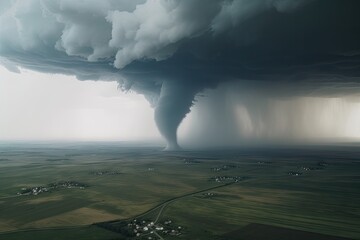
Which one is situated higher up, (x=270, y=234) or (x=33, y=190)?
(x=33, y=190)

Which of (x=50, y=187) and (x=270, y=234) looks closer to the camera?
(x=270, y=234)

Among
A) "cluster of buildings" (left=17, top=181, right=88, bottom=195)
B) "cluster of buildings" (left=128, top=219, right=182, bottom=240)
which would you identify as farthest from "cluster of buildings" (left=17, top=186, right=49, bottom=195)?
"cluster of buildings" (left=128, top=219, right=182, bottom=240)

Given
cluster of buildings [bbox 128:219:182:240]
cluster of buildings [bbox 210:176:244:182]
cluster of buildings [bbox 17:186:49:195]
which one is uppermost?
cluster of buildings [bbox 210:176:244:182]

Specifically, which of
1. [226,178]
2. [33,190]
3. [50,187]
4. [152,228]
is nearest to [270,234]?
[152,228]

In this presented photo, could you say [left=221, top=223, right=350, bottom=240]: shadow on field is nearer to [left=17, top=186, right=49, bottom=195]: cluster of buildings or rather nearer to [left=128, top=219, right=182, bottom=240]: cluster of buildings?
[left=128, top=219, right=182, bottom=240]: cluster of buildings

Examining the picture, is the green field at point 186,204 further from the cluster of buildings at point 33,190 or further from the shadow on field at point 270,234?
the cluster of buildings at point 33,190

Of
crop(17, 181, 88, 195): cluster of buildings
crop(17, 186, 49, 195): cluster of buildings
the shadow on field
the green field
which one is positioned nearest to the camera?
the shadow on field

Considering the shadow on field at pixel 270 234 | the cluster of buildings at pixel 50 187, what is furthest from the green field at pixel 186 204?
the cluster of buildings at pixel 50 187

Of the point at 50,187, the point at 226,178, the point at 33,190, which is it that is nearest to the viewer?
the point at 33,190

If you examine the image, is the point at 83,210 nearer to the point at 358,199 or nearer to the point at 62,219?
the point at 62,219

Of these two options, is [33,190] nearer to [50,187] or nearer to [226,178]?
[50,187]

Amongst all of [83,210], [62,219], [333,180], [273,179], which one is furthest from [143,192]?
[333,180]
